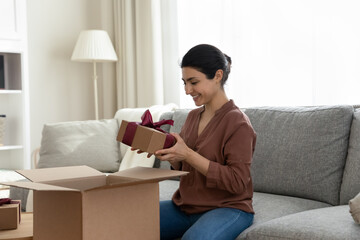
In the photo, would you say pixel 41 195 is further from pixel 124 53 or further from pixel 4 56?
pixel 124 53

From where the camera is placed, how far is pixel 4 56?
391cm

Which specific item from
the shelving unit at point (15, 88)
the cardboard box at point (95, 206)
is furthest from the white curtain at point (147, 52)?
the cardboard box at point (95, 206)

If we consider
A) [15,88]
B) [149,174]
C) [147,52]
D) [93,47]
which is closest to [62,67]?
[93,47]

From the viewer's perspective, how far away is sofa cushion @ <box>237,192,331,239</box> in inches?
80.0

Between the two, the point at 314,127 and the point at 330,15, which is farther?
the point at 330,15

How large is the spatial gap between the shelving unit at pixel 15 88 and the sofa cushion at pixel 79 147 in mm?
741

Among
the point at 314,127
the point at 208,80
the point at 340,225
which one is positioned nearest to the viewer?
the point at 340,225

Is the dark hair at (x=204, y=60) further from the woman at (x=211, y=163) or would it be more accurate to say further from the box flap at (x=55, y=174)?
the box flap at (x=55, y=174)

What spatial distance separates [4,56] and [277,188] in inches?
94.6

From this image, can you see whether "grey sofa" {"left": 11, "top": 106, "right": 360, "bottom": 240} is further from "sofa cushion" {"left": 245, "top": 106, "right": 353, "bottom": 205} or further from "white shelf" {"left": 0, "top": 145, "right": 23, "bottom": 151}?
"white shelf" {"left": 0, "top": 145, "right": 23, "bottom": 151}

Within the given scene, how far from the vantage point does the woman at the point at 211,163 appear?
5.71 ft

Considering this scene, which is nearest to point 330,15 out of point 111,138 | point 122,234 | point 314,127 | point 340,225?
point 314,127

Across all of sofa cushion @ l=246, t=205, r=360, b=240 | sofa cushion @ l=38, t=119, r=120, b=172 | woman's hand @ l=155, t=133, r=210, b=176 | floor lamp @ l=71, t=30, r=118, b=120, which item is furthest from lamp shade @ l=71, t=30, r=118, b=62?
sofa cushion @ l=246, t=205, r=360, b=240

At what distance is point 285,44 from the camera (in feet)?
11.1
